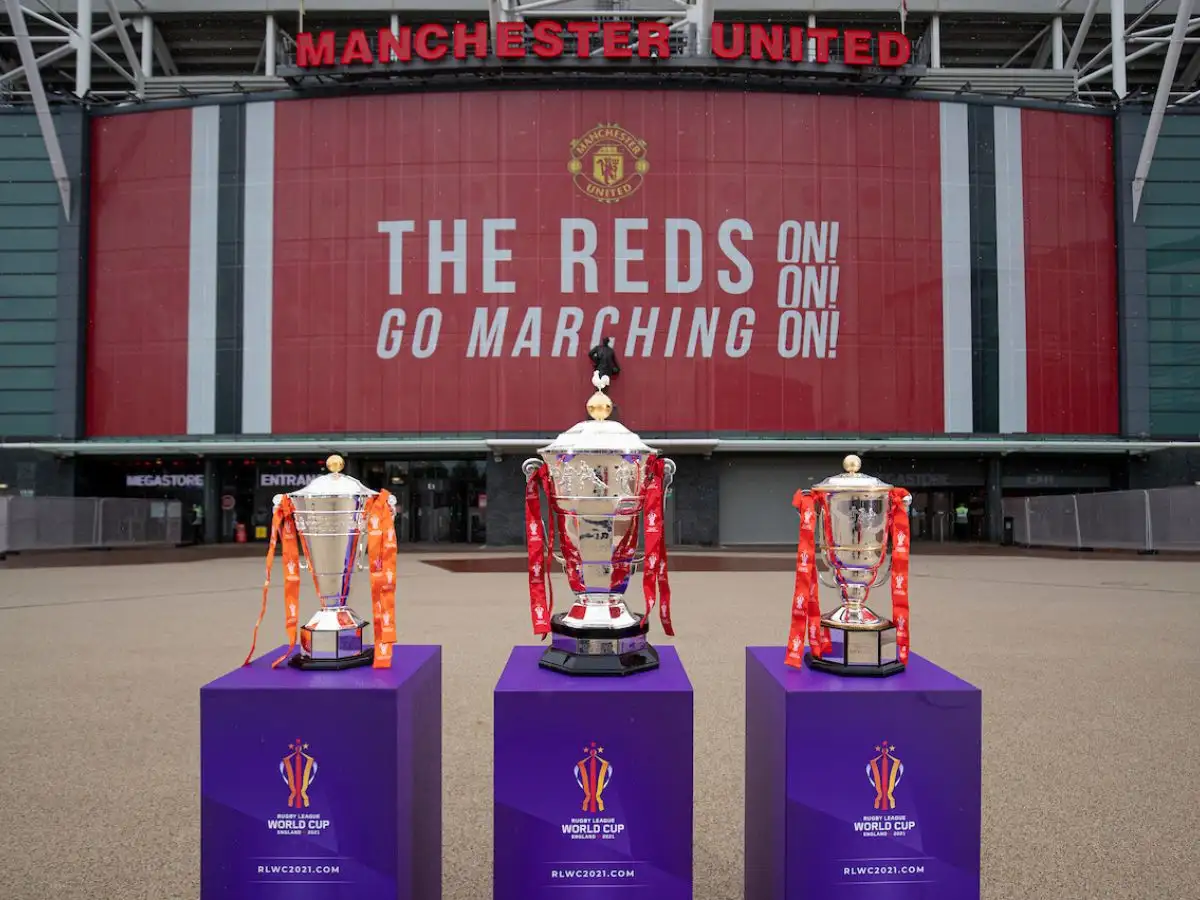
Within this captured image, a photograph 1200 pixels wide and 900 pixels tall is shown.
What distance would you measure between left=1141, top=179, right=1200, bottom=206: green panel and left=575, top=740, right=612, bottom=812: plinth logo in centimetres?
3226

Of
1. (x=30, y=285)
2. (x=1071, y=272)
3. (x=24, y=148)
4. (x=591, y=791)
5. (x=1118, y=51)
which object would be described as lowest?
(x=591, y=791)

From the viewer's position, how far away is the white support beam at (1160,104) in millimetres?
24703

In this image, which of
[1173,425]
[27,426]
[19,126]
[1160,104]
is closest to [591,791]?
[1160,104]

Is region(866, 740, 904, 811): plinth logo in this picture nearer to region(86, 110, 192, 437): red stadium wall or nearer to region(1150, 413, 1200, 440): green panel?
region(86, 110, 192, 437): red stadium wall

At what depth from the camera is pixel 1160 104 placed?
26.4m

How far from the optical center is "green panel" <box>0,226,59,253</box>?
2839 cm

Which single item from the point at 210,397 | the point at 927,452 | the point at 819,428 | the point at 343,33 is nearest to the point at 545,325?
the point at 819,428

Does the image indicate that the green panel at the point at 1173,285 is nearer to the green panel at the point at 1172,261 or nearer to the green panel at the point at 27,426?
the green panel at the point at 1172,261

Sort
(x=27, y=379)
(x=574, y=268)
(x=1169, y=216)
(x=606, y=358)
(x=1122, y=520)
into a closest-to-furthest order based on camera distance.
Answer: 1. (x=1122, y=520)
2. (x=606, y=358)
3. (x=574, y=268)
4. (x=27, y=379)
5. (x=1169, y=216)

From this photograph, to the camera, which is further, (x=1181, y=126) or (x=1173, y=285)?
(x=1181, y=126)

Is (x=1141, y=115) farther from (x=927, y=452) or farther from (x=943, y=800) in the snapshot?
(x=943, y=800)

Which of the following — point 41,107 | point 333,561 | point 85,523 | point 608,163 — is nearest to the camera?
point 333,561

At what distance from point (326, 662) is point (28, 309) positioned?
102 ft

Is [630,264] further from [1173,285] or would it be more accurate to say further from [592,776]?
[592,776]
